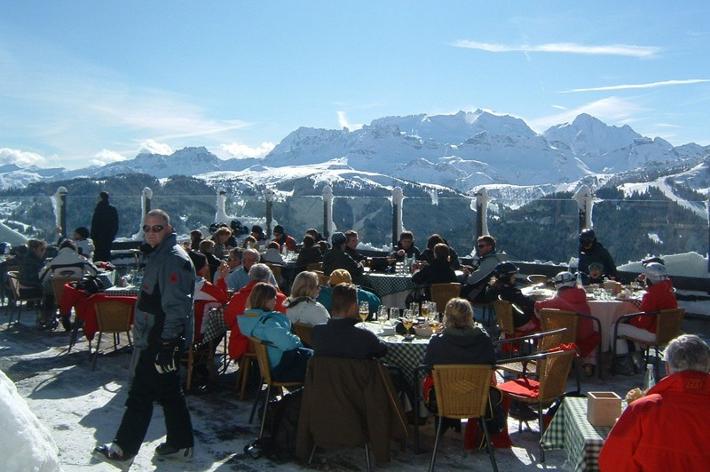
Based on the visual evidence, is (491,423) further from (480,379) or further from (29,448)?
(29,448)

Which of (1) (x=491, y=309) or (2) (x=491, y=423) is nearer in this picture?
(2) (x=491, y=423)

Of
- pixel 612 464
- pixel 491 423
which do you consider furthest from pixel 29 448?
pixel 491 423

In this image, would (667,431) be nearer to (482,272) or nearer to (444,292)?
(444,292)

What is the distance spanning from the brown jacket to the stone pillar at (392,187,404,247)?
37.1 feet

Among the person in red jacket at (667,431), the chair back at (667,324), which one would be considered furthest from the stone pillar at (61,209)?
the person in red jacket at (667,431)

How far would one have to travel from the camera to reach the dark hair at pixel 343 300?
4.77 m

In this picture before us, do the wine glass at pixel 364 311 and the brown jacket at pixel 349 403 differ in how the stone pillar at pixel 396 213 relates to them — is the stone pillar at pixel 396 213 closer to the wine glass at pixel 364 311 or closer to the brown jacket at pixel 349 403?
the wine glass at pixel 364 311

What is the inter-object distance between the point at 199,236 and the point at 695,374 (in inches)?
352

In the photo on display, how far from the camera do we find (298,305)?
6.05 meters

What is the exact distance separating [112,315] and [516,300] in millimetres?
4174

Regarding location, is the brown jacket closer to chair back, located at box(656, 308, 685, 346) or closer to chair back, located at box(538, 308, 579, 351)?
chair back, located at box(538, 308, 579, 351)

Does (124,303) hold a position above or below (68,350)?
above

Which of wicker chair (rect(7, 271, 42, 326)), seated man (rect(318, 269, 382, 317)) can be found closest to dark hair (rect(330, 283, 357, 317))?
seated man (rect(318, 269, 382, 317))

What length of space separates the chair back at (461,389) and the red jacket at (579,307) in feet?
9.32
